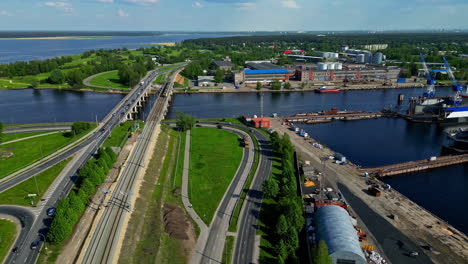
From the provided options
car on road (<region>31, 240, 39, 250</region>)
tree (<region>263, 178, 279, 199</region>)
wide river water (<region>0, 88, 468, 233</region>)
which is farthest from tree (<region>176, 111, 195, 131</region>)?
car on road (<region>31, 240, 39, 250</region>)

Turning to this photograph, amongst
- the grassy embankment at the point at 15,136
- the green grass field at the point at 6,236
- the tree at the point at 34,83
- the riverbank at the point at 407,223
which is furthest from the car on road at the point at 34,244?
the tree at the point at 34,83

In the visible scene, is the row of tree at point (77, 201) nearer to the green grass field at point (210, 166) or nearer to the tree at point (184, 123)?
the green grass field at point (210, 166)

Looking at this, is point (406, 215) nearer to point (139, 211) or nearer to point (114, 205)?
point (139, 211)

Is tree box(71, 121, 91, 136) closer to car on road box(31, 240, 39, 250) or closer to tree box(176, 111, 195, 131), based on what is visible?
tree box(176, 111, 195, 131)

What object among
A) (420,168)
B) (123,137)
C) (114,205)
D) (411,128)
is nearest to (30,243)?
(114,205)

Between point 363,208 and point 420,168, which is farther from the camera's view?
point 420,168
